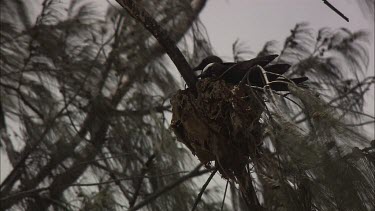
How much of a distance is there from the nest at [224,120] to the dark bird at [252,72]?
0.09 ft

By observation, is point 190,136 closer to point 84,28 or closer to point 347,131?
point 347,131

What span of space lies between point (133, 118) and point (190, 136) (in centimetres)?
123

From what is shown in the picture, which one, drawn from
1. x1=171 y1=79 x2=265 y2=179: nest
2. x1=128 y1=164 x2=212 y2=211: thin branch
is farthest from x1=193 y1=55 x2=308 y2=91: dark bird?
x1=128 y1=164 x2=212 y2=211: thin branch

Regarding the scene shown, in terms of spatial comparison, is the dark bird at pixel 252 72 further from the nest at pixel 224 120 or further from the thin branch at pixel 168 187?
the thin branch at pixel 168 187

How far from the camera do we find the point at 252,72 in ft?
4.58

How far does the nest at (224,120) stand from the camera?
4.45ft

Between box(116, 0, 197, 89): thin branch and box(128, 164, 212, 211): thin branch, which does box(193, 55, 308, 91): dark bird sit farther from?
box(128, 164, 212, 211): thin branch

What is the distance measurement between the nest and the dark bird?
Result: 29mm

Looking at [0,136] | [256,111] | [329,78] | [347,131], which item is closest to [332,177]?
[347,131]

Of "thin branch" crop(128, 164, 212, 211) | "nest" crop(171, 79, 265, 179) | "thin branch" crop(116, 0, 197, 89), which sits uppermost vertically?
"thin branch" crop(128, 164, 212, 211)

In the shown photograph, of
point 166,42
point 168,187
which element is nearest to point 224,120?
point 166,42

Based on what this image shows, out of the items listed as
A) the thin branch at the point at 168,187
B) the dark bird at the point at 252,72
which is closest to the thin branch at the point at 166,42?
the dark bird at the point at 252,72

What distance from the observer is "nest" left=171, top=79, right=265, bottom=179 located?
136 cm

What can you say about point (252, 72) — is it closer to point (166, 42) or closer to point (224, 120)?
point (224, 120)
